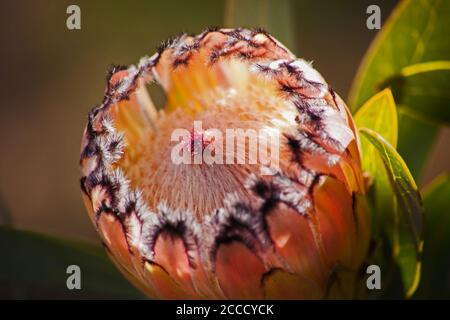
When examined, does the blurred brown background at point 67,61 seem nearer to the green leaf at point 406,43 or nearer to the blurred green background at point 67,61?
the blurred green background at point 67,61

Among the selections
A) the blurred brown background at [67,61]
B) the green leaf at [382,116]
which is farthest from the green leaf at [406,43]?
the blurred brown background at [67,61]

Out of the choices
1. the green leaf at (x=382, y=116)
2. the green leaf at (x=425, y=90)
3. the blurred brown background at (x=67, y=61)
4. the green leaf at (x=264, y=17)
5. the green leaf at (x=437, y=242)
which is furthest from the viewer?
the blurred brown background at (x=67, y=61)

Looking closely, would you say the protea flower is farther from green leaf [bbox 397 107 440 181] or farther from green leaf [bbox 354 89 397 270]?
green leaf [bbox 397 107 440 181]

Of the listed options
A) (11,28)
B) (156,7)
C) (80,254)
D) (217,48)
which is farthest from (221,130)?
(11,28)

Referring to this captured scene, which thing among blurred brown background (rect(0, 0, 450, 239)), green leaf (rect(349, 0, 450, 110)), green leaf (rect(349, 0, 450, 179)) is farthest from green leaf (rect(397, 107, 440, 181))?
blurred brown background (rect(0, 0, 450, 239))

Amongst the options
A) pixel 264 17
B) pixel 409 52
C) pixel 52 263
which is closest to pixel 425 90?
pixel 409 52
